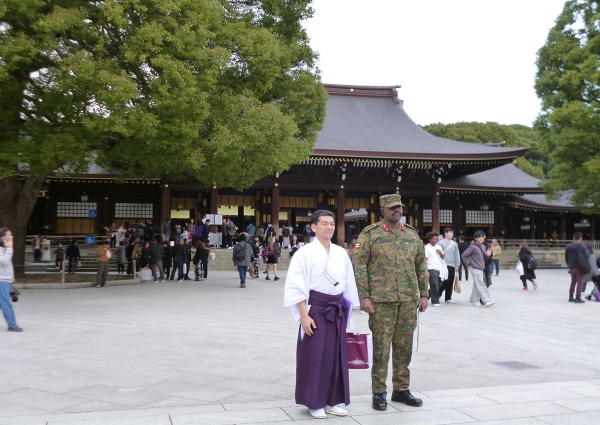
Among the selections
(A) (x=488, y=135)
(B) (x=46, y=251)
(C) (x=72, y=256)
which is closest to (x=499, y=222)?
(A) (x=488, y=135)

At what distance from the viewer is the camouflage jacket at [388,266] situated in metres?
4.64

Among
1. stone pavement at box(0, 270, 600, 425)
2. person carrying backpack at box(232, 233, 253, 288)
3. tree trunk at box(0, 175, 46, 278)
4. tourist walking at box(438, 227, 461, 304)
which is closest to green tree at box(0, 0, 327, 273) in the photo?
tree trunk at box(0, 175, 46, 278)

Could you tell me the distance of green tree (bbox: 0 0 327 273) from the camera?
39.2 ft

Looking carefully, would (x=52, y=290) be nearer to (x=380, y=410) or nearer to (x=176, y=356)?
(x=176, y=356)

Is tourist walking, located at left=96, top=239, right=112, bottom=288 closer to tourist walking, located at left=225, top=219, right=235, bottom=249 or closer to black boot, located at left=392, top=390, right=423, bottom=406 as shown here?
tourist walking, located at left=225, top=219, right=235, bottom=249

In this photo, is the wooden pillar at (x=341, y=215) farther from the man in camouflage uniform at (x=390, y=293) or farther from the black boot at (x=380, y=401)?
the black boot at (x=380, y=401)

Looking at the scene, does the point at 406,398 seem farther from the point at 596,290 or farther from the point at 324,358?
the point at 596,290

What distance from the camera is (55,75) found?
12.6 meters

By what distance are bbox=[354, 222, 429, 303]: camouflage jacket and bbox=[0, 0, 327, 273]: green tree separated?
8436 millimetres

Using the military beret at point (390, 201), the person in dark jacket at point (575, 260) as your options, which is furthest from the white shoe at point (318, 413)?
the person in dark jacket at point (575, 260)

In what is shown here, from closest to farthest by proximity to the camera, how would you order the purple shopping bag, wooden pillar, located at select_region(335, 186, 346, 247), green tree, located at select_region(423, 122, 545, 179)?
the purple shopping bag
wooden pillar, located at select_region(335, 186, 346, 247)
green tree, located at select_region(423, 122, 545, 179)

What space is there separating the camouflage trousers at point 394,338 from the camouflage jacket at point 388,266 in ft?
0.31

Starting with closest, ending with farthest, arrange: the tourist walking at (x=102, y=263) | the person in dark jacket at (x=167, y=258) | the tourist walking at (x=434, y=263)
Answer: the tourist walking at (x=434, y=263), the tourist walking at (x=102, y=263), the person in dark jacket at (x=167, y=258)

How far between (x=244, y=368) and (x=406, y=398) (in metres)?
1.94
